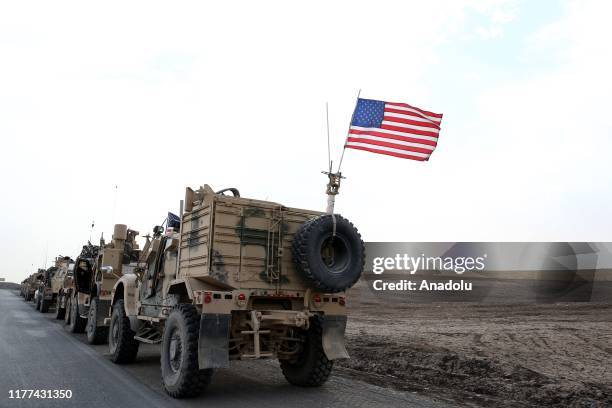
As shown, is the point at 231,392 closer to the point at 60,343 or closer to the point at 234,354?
the point at 234,354

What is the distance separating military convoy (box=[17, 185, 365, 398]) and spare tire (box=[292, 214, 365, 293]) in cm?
1

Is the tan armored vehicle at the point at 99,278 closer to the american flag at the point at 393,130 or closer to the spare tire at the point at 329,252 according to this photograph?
the spare tire at the point at 329,252

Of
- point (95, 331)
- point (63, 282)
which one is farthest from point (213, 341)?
point (63, 282)

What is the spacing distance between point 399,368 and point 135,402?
483 centimetres

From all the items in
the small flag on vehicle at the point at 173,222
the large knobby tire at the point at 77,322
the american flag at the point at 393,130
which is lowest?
the large knobby tire at the point at 77,322

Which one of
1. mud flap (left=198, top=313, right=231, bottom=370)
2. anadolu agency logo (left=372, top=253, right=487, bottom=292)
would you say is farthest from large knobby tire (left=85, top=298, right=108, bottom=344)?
anadolu agency logo (left=372, top=253, right=487, bottom=292)

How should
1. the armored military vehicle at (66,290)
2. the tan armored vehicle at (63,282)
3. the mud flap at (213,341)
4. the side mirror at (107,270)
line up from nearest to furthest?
the mud flap at (213,341) < the side mirror at (107,270) < the armored military vehicle at (66,290) < the tan armored vehicle at (63,282)

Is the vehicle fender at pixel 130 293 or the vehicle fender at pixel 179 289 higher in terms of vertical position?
the vehicle fender at pixel 179 289

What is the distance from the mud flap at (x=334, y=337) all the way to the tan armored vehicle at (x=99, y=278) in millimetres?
5970

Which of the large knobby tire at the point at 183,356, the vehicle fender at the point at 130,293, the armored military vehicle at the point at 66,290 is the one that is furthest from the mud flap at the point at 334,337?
the armored military vehicle at the point at 66,290

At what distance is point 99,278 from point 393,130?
28.1 feet

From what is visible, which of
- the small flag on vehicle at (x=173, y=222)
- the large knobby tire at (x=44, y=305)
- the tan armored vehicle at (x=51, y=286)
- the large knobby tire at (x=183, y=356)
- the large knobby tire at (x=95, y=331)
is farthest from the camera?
the large knobby tire at (x=44, y=305)

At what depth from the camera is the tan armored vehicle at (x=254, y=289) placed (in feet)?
21.6

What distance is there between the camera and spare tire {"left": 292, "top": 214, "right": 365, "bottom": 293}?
700 cm
